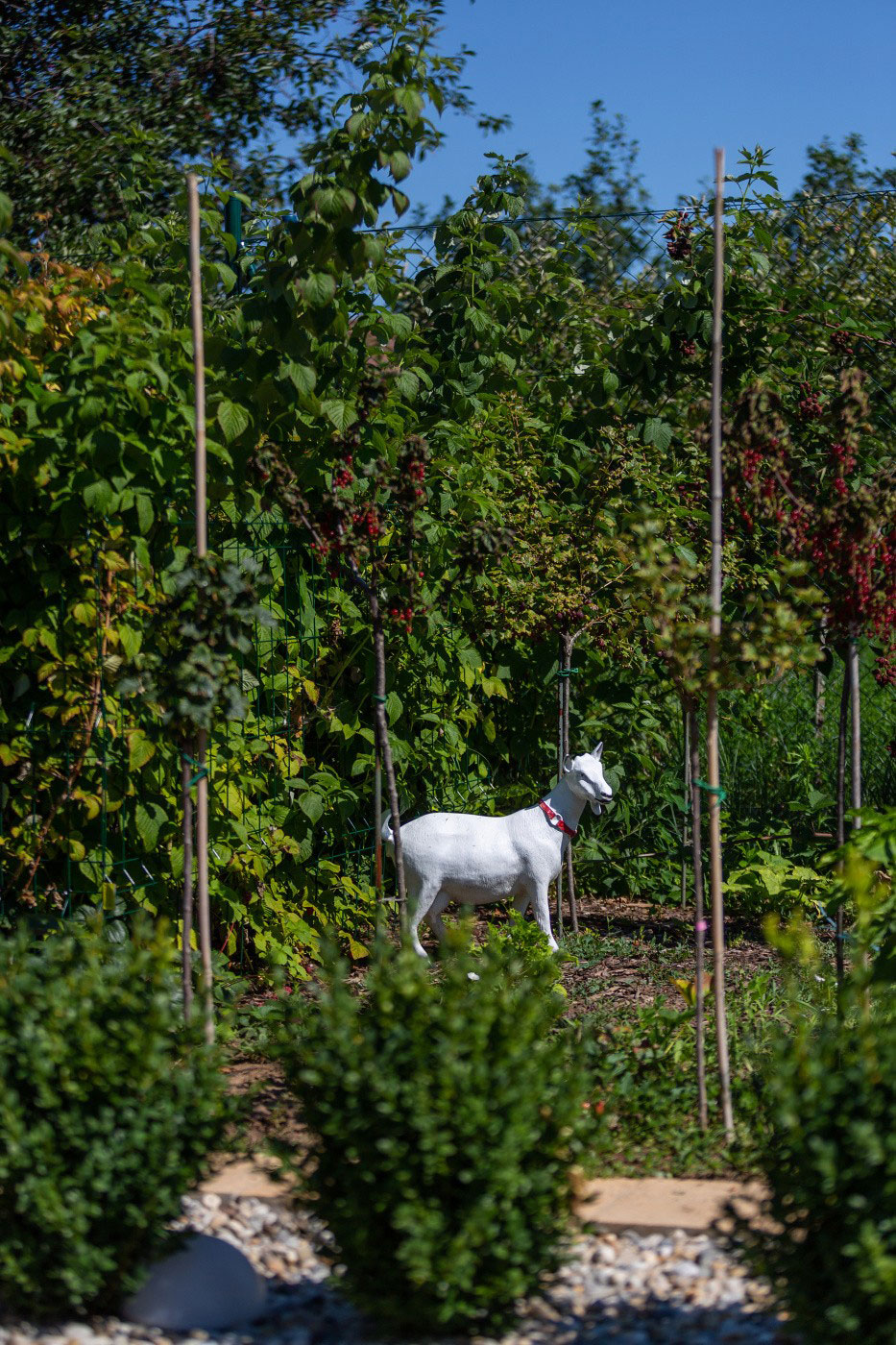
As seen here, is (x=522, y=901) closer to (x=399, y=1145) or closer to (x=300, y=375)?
(x=300, y=375)

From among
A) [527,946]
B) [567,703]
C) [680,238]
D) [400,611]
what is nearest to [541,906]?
[527,946]

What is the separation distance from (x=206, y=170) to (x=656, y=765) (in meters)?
3.16

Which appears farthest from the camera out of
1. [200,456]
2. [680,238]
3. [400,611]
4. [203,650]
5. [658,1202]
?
[680,238]

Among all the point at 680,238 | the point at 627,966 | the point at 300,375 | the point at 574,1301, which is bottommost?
the point at 574,1301

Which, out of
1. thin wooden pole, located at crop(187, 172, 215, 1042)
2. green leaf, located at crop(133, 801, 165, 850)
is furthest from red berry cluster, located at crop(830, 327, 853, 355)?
green leaf, located at crop(133, 801, 165, 850)

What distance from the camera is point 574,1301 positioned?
8.79 feet

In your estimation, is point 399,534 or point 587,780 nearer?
point 587,780

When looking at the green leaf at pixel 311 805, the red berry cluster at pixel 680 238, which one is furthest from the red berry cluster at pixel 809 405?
the green leaf at pixel 311 805

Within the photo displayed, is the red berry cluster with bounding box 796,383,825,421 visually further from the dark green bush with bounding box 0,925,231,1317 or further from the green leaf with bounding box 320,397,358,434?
the dark green bush with bounding box 0,925,231,1317

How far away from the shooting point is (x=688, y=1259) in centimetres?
281

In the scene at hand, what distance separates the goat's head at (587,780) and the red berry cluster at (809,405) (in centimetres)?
164

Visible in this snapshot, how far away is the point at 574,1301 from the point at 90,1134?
1.01m

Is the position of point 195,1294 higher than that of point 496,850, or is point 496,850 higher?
point 496,850

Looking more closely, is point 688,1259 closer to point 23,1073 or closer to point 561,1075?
point 561,1075
